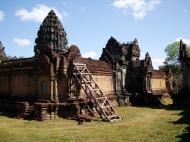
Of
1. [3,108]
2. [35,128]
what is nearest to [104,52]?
[3,108]

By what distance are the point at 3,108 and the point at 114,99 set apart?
37.5 ft

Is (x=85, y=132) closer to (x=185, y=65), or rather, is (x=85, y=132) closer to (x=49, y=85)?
(x=49, y=85)

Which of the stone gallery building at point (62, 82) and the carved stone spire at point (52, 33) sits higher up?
the carved stone spire at point (52, 33)

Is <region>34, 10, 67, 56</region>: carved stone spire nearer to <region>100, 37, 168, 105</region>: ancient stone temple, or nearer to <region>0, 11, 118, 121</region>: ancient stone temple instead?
<region>100, 37, 168, 105</region>: ancient stone temple

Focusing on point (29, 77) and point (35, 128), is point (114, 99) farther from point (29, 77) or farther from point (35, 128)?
point (35, 128)

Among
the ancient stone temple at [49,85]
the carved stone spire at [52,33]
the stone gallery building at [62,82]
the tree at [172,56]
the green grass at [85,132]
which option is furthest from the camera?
the tree at [172,56]

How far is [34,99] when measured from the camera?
21609 mm

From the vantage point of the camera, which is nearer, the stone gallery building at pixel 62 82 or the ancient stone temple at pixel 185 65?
the stone gallery building at pixel 62 82

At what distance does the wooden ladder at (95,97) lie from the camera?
58.9ft

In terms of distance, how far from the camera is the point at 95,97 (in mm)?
19219

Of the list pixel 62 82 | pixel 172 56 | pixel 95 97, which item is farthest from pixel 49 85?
pixel 172 56

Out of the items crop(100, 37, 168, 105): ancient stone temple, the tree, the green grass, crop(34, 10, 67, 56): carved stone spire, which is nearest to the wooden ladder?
the green grass

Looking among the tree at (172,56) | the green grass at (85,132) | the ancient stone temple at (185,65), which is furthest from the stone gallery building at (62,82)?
the tree at (172,56)

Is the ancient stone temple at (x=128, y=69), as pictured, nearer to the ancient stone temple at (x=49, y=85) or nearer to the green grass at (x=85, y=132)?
the ancient stone temple at (x=49, y=85)
